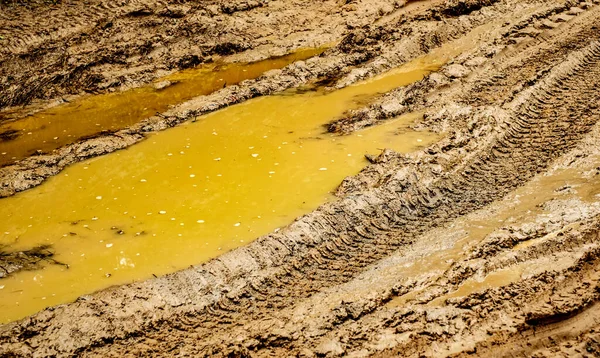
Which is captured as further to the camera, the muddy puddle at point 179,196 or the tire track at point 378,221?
the muddy puddle at point 179,196

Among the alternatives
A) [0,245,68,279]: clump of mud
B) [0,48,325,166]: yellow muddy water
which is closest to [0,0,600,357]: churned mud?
[0,245,68,279]: clump of mud

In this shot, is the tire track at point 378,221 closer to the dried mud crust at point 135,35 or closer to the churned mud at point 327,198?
the churned mud at point 327,198

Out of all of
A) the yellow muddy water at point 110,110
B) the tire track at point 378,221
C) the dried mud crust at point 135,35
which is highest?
the dried mud crust at point 135,35

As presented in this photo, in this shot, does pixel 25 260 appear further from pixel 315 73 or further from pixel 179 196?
pixel 315 73

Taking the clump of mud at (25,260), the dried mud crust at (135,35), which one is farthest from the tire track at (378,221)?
the dried mud crust at (135,35)

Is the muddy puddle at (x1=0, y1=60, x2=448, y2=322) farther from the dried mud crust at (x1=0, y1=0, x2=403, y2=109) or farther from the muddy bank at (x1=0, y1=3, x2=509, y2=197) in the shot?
the dried mud crust at (x1=0, y1=0, x2=403, y2=109)

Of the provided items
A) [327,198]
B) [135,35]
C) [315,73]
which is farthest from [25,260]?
[135,35]
